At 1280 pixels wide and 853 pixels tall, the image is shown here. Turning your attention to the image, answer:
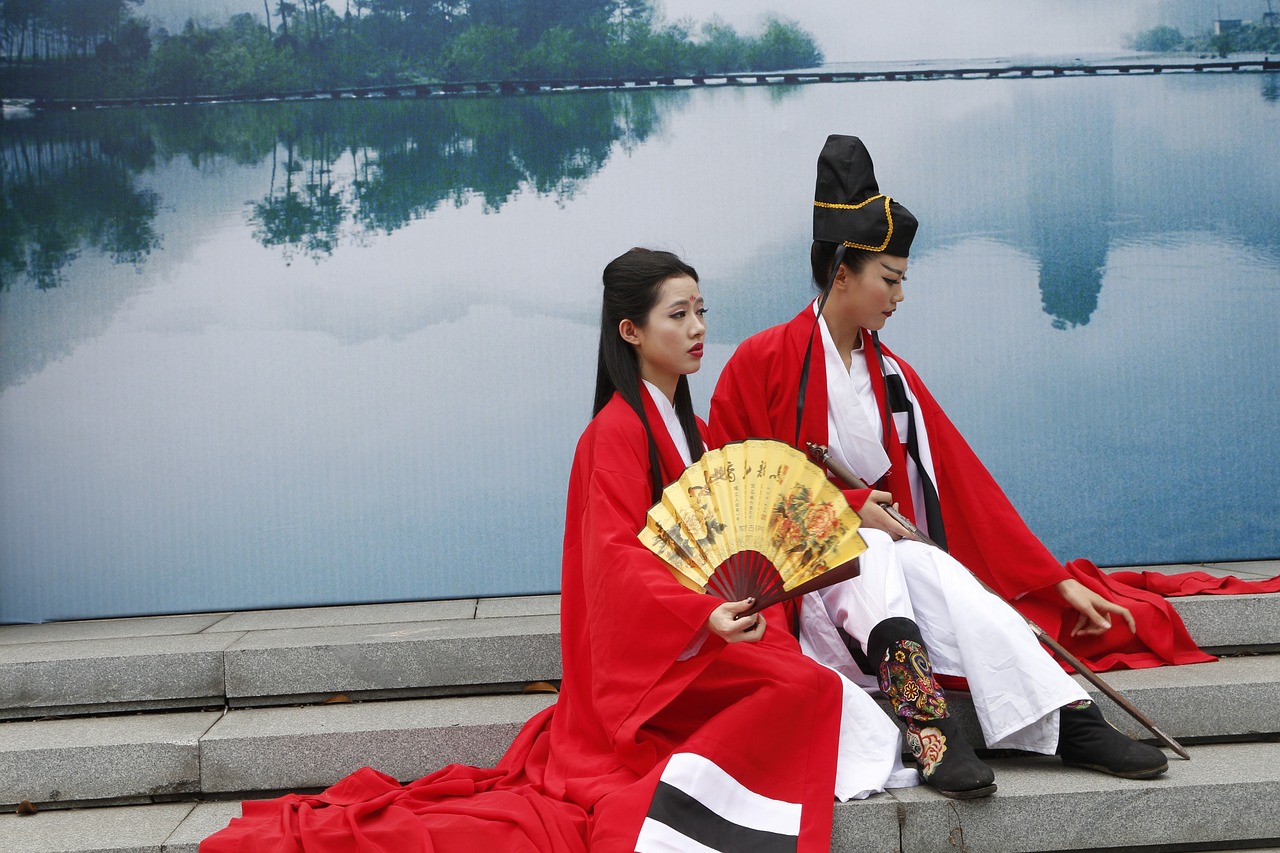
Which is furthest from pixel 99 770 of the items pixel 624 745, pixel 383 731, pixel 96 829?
pixel 624 745

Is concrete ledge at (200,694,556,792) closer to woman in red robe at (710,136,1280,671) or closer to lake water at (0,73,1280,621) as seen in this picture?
woman in red robe at (710,136,1280,671)

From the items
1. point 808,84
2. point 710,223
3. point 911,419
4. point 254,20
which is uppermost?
point 254,20

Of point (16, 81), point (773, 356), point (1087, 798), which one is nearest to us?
point (1087, 798)

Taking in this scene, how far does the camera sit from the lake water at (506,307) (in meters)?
4.53

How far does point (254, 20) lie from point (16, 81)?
1.00m

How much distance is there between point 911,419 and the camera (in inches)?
131

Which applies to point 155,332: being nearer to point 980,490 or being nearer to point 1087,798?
point 980,490

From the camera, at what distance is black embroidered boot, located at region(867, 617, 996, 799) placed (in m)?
2.56

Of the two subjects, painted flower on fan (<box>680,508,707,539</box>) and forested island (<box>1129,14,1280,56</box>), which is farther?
forested island (<box>1129,14,1280,56</box>)

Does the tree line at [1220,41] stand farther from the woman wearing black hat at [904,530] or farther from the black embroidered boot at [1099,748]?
the black embroidered boot at [1099,748]

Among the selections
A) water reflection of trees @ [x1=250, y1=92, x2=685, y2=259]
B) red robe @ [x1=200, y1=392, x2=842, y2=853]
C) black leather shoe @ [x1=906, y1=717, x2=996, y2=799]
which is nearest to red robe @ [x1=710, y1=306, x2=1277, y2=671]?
red robe @ [x1=200, y1=392, x2=842, y2=853]

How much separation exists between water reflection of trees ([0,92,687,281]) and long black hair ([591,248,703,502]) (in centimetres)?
181

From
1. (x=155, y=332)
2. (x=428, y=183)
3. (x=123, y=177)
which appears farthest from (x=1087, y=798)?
(x=123, y=177)

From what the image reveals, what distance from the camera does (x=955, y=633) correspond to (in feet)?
9.21
